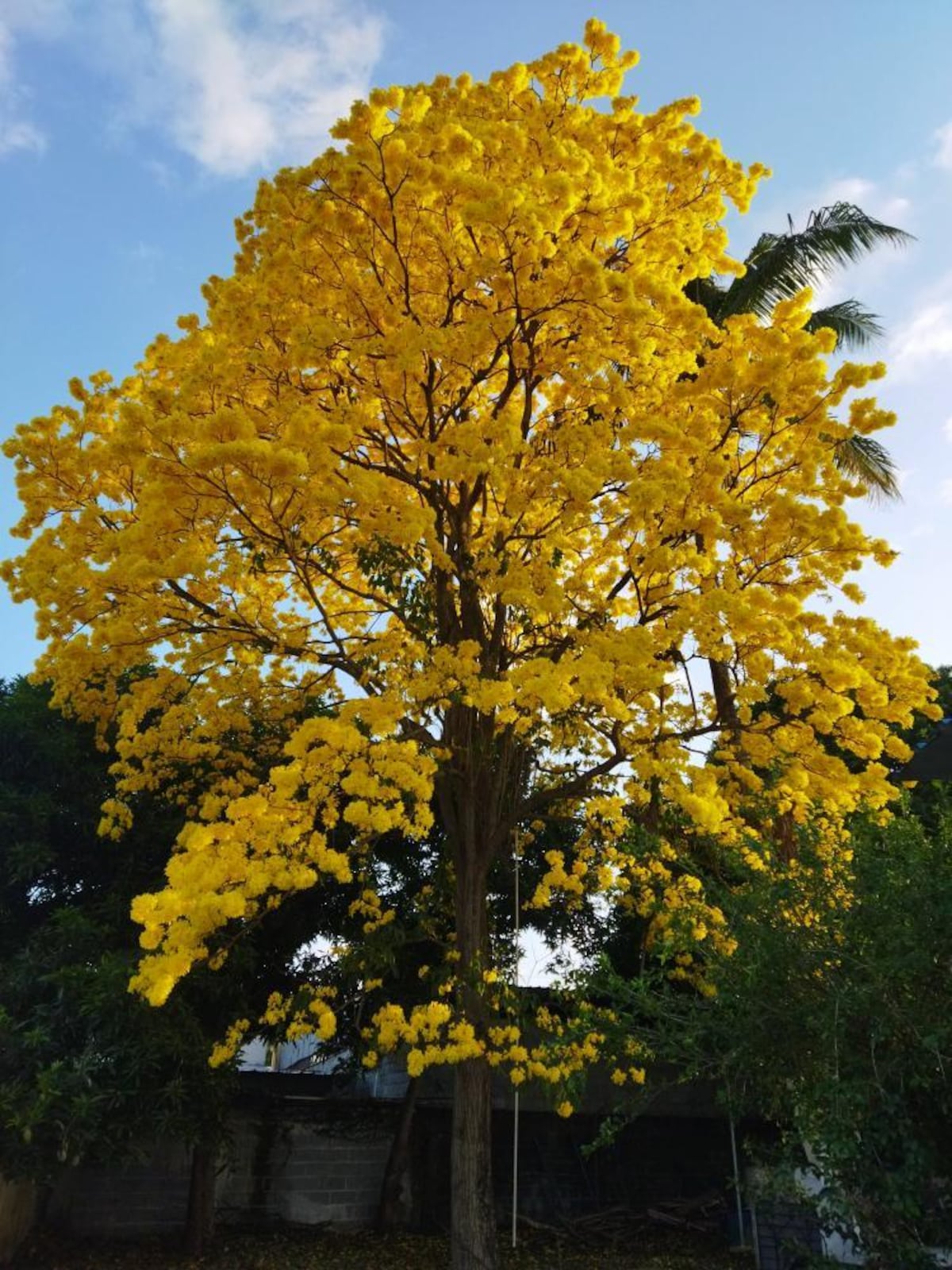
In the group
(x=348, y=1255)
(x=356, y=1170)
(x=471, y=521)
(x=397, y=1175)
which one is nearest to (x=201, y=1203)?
(x=348, y=1255)

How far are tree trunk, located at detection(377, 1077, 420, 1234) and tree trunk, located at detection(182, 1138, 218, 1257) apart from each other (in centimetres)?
184

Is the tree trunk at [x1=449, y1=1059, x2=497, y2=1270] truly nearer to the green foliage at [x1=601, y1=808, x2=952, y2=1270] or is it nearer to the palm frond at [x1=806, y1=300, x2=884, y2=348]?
the green foliage at [x1=601, y1=808, x2=952, y2=1270]

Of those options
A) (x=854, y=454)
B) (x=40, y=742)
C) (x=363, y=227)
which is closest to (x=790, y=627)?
(x=363, y=227)

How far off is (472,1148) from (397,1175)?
4022 mm

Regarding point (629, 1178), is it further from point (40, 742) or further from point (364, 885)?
point (40, 742)

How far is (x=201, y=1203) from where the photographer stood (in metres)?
7.78

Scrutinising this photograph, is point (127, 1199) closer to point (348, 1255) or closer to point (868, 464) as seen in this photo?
point (348, 1255)

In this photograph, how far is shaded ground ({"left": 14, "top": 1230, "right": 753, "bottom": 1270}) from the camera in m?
7.14

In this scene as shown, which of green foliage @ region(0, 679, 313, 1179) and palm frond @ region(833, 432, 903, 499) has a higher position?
palm frond @ region(833, 432, 903, 499)

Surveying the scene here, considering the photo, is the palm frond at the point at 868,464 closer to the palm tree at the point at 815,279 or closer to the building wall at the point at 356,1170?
the palm tree at the point at 815,279

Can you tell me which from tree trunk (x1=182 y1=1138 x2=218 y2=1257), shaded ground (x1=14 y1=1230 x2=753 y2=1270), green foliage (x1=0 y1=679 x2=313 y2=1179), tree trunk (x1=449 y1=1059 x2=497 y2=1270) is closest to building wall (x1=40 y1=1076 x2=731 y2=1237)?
tree trunk (x1=182 y1=1138 x2=218 y2=1257)

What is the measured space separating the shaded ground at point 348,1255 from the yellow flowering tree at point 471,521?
2.50 meters

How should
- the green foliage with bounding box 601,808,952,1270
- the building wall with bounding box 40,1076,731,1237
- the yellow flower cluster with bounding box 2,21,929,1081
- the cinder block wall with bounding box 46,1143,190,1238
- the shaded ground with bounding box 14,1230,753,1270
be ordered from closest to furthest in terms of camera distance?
the green foliage with bounding box 601,808,952,1270 → the yellow flower cluster with bounding box 2,21,929,1081 → the shaded ground with bounding box 14,1230,753,1270 → the cinder block wall with bounding box 46,1143,190,1238 → the building wall with bounding box 40,1076,731,1237

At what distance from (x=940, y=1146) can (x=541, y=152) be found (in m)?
6.20
